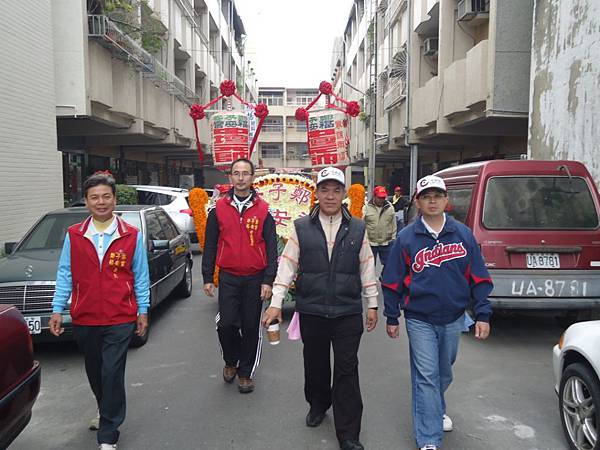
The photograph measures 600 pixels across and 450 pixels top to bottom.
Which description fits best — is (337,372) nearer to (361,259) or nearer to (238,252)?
(361,259)

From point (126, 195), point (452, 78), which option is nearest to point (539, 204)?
point (452, 78)

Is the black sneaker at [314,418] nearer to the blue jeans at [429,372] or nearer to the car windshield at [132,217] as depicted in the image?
the blue jeans at [429,372]

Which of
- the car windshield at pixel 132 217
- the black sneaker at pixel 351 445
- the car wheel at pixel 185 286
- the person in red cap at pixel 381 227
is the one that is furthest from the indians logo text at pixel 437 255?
the car wheel at pixel 185 286

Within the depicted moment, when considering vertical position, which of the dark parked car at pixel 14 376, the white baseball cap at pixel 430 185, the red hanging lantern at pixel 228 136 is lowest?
the dark parked car at pixel 14 376

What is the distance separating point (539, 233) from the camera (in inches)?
225

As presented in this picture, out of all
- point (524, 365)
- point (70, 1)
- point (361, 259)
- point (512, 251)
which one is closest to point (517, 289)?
point (512, 251)

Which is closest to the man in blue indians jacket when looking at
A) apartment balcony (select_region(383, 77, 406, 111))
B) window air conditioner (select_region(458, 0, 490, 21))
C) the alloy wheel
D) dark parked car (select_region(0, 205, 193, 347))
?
the alloy wheel

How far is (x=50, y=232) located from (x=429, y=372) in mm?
5065

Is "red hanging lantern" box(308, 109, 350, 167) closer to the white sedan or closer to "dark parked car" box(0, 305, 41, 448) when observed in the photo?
the white sedan

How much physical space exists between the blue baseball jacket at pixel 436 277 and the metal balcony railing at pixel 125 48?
1168 cm

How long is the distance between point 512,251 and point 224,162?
4545 millimetres

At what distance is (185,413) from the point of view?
4.14 metres

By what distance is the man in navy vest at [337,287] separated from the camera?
3463mm

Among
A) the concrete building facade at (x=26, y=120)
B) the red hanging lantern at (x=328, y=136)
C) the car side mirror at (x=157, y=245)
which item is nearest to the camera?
the car side mirror at (x=157, y=245)
